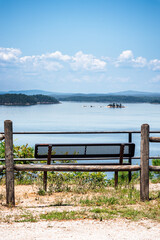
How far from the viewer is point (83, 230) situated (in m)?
4.73

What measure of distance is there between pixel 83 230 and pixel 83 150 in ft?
10.1

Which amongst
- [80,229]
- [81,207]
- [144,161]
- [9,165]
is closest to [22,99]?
[9,165]

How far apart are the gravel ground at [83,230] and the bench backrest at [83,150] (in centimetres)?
264

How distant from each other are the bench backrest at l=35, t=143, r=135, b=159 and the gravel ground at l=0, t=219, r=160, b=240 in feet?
8.65

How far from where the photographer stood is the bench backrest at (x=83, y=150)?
762 centimetres

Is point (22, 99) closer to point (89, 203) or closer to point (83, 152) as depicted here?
point (83, 152)

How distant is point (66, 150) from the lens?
300 inches

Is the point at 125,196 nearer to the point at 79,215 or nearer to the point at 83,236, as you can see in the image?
the point at 79,215

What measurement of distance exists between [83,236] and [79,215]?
33.2 inches

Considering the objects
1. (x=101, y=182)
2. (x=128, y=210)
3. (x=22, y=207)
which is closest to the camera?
(x=128, y=210)

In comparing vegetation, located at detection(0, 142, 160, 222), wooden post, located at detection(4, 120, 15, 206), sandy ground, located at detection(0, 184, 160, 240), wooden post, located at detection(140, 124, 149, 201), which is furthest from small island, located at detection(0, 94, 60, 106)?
sandy ground, located at detection(0, 184, 160, 240)

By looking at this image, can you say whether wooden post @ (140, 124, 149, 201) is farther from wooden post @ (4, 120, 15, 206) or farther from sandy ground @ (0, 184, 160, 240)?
wooden post @ (4, 120, 15, 206)

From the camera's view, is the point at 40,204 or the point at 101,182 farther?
the point at 101,182

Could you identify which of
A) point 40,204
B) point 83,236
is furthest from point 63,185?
point 83,236
